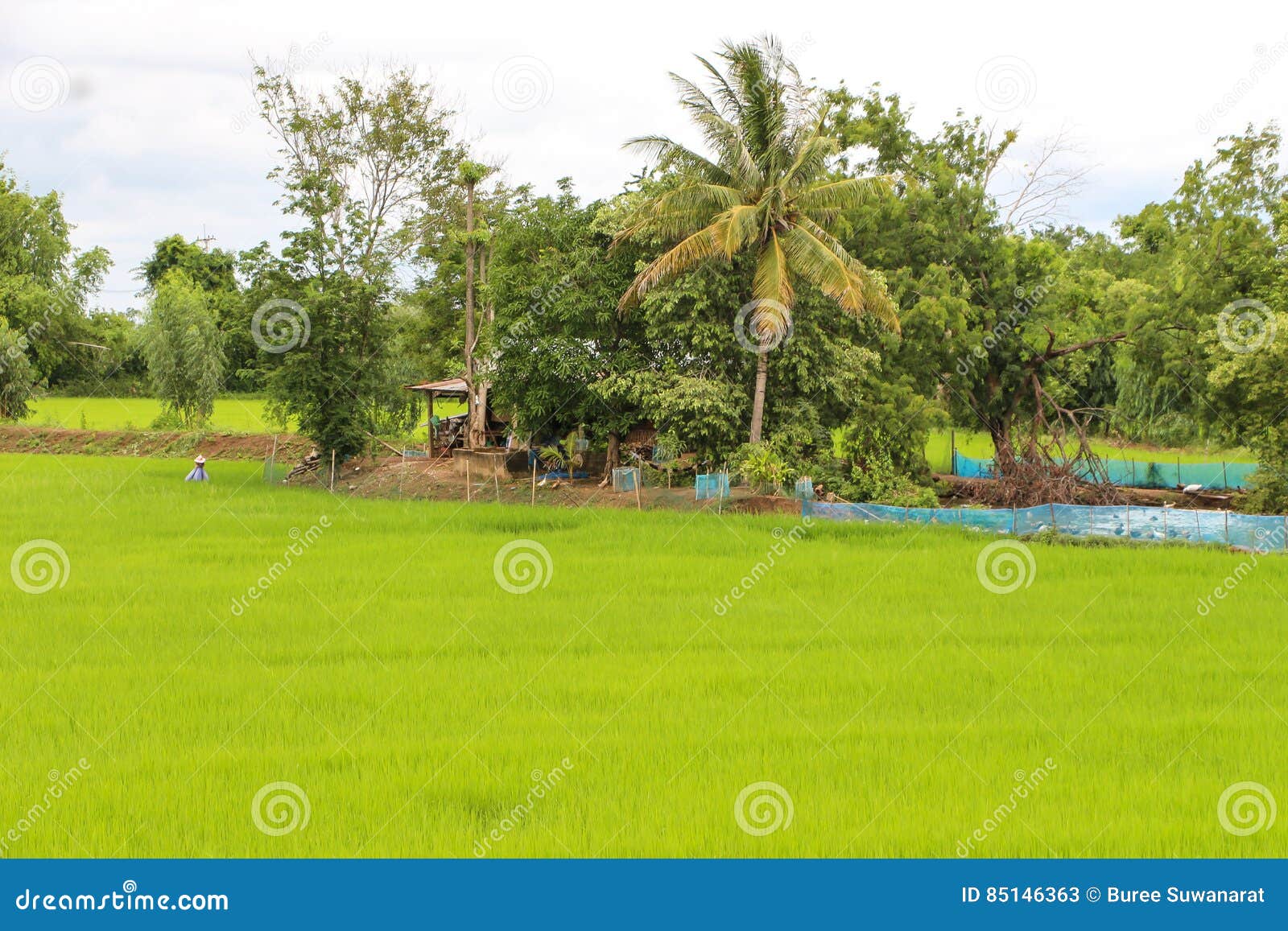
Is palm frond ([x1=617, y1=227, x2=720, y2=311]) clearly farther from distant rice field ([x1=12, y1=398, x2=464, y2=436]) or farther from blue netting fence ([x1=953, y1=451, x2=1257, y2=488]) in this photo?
distant rice field ([x1=12, y1=398, x2=464, y2=436])

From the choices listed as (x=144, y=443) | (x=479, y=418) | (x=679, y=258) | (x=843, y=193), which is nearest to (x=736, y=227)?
(x=679, y=258)

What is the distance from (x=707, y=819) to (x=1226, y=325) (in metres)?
22.0

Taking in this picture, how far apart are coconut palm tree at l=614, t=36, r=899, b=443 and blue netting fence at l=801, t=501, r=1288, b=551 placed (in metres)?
4.78

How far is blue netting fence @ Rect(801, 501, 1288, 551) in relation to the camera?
55.0 feet

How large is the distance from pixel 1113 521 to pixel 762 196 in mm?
10256

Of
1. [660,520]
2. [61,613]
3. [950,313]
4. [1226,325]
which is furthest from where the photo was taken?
[950,313]

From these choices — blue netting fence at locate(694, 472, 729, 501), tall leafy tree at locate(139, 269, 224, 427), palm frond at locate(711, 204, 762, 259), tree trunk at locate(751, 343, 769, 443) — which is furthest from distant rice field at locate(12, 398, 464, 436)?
palm frond at locate(711, 204, 762, 259)

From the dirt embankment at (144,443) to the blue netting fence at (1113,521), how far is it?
2515 cm

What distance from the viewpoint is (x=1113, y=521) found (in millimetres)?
17938

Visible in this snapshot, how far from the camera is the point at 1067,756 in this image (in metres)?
7.63

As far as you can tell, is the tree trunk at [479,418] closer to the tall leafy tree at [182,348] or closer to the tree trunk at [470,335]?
the tree trunk at [470,335]

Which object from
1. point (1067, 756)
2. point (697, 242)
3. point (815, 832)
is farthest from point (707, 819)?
point (697, 242)

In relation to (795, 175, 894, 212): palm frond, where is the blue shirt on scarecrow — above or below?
below

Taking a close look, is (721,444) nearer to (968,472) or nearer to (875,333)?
(875,333)
